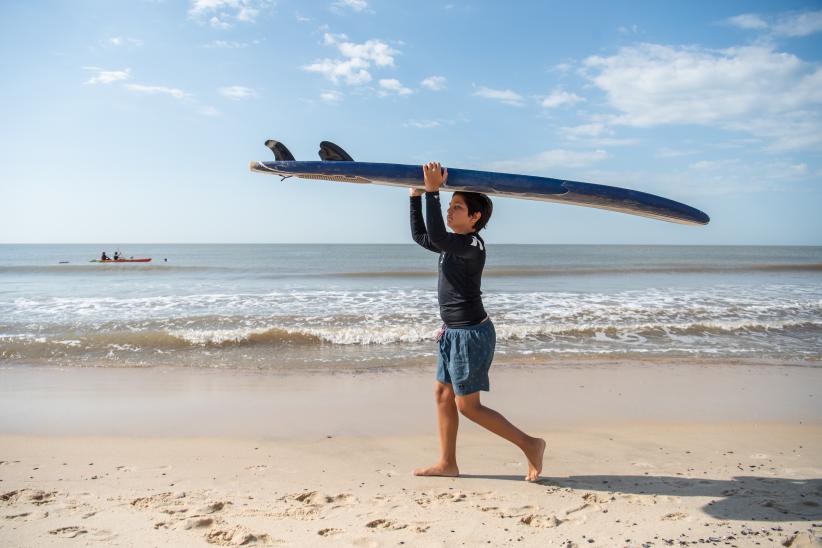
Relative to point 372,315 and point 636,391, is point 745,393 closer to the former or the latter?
point 636,391

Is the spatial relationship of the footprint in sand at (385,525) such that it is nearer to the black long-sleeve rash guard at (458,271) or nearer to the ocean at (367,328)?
the black long-sleeve rash guard at (458,271)

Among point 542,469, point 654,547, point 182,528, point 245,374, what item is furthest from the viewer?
point 245,374

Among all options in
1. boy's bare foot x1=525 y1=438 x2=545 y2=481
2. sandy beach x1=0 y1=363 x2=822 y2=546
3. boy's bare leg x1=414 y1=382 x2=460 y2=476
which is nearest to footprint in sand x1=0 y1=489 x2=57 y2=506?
sandy beach x1=0 y1=363 x2=822 y2=546

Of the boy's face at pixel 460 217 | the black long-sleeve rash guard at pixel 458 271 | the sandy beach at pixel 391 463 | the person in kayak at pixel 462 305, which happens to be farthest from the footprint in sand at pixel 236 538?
the boy's face at pixel 460 217

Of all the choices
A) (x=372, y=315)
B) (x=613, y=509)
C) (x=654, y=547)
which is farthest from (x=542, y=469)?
(x=372, y=315)

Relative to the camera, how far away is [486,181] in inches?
134

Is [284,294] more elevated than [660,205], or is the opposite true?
[660,205]

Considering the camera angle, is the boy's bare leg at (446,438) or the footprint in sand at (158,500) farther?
the boy's bare leg at (446,438)

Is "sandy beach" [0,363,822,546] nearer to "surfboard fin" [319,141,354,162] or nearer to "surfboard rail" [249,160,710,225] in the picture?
"surfboard rail" [249,160,710,225]

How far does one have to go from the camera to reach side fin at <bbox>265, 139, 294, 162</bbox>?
3.64m

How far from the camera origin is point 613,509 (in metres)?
2.86

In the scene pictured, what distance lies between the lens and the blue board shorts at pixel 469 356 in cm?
307

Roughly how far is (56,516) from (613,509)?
2871mm

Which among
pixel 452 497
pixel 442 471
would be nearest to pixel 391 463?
pixel 442 471
